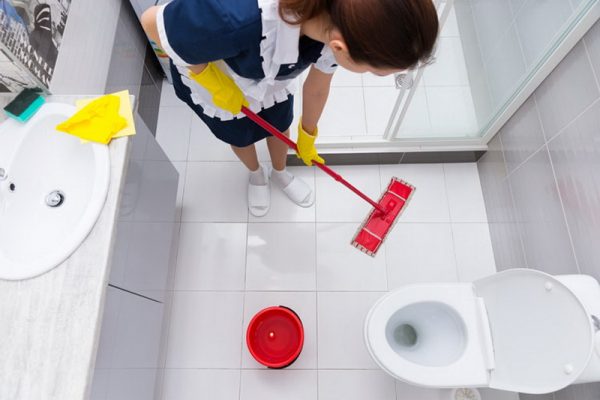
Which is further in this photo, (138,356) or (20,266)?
(138,356)

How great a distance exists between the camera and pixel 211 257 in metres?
1.60

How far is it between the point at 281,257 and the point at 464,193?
2.84 feet

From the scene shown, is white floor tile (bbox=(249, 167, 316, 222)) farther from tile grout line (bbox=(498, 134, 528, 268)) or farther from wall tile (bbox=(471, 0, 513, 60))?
wall tile (bbox=(471, 0, 513, 60))

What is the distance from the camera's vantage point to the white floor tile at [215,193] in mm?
1665

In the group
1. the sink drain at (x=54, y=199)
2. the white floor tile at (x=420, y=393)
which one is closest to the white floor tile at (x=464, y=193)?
the white floor tile at (x=420, y=393)

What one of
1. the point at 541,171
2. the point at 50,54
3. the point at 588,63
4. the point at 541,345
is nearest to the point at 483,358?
the point at 541,345

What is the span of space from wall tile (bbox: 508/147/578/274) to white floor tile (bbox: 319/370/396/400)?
0.69 metres

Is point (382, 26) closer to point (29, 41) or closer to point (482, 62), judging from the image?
point (29, 41)

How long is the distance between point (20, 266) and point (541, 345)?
4.13 ft

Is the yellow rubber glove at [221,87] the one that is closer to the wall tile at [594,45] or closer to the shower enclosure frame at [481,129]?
the shower enclosure frame at [481,129]

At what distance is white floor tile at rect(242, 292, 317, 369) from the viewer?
1.44m

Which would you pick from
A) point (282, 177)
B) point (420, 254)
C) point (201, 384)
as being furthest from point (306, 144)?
point (201, 384)

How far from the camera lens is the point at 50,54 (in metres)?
1.05

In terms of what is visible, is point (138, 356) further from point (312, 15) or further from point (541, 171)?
point (541, 171)
